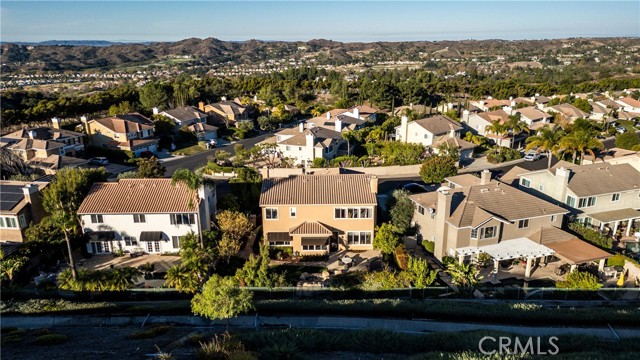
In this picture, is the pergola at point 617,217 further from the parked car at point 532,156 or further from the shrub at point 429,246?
the parked car at point 532,156

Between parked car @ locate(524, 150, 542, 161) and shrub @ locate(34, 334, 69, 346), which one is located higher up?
shrub @ locate(34, 334, 69, 346)

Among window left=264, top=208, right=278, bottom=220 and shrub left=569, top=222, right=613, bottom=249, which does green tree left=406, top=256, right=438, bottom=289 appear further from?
shrub left=569, top=222, right=613, bottom=249

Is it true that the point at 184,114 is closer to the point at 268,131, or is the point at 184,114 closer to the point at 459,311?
the point at 268,131

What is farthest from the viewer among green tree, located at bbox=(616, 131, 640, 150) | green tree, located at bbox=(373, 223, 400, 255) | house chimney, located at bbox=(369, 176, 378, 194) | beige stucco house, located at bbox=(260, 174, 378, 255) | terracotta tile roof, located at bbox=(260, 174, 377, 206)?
green tree, located at bbox=(616, 131, 640, 150)

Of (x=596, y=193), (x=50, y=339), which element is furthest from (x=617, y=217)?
(x=50, y=339)

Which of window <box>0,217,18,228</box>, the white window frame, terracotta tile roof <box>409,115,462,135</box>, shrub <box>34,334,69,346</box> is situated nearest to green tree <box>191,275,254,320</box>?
shrub <box>34,334,69,346</box>

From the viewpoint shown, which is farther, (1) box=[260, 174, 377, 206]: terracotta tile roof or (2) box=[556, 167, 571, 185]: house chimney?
(2) box=[556, 167, 571, 185]: house chimney

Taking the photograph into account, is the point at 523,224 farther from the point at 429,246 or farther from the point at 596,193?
the point at 596,193
